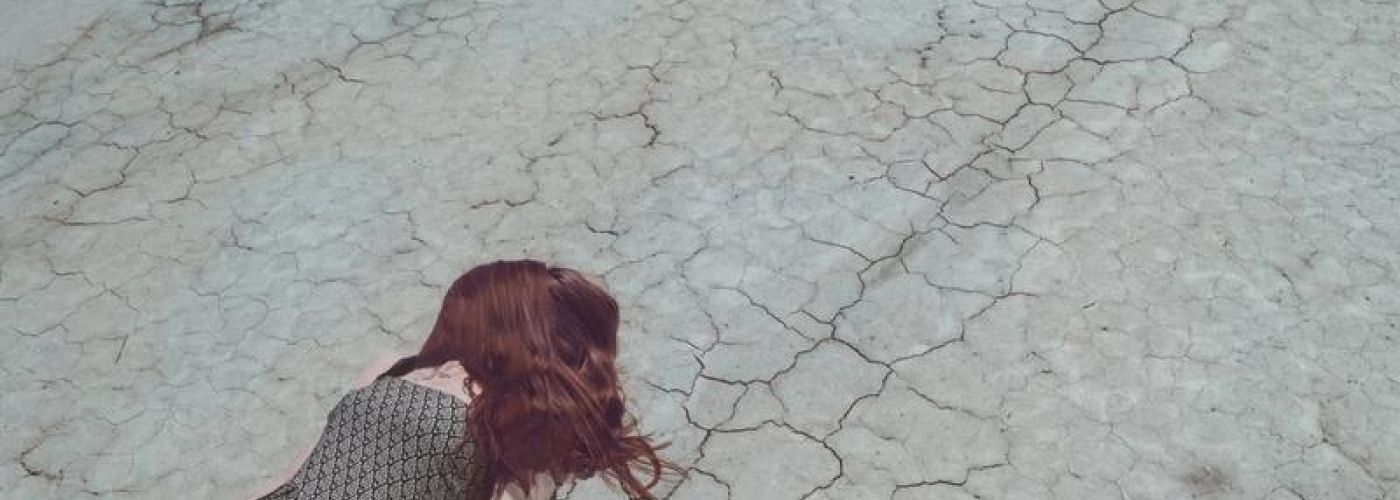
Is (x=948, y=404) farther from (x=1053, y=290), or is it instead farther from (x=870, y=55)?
(x=870, y=55)

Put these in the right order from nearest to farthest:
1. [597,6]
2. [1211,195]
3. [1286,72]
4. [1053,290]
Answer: [1053,290] < [1211,195] < [1286,72] < [597,6]

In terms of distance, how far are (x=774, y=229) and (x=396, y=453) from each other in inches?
54.2

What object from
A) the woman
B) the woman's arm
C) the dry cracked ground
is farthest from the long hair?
the dry cracked ground

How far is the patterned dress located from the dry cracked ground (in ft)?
2.11

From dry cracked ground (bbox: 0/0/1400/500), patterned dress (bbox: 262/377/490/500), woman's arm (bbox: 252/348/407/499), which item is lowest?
dry cracked ground (bbox: 0/0/1400/500)

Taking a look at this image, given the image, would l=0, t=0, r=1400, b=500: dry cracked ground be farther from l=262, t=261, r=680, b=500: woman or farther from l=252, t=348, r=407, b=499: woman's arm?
l=262, t=261, r=680, b=500: woman

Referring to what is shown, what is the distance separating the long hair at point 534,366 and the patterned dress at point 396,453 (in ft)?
0.11

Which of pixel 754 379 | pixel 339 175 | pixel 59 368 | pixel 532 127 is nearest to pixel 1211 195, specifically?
pixel 754 379

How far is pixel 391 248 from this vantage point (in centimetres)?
310

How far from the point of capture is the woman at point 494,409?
1826 mm

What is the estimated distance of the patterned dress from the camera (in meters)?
1.84

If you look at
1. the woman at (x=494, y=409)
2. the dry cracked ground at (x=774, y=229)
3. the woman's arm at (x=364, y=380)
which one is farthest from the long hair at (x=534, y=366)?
the dry cracked ground at (x=774, y=229)

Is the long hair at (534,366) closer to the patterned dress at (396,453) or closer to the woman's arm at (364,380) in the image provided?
the patterned dress at (396,453)

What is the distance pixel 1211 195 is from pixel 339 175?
7.28ft
